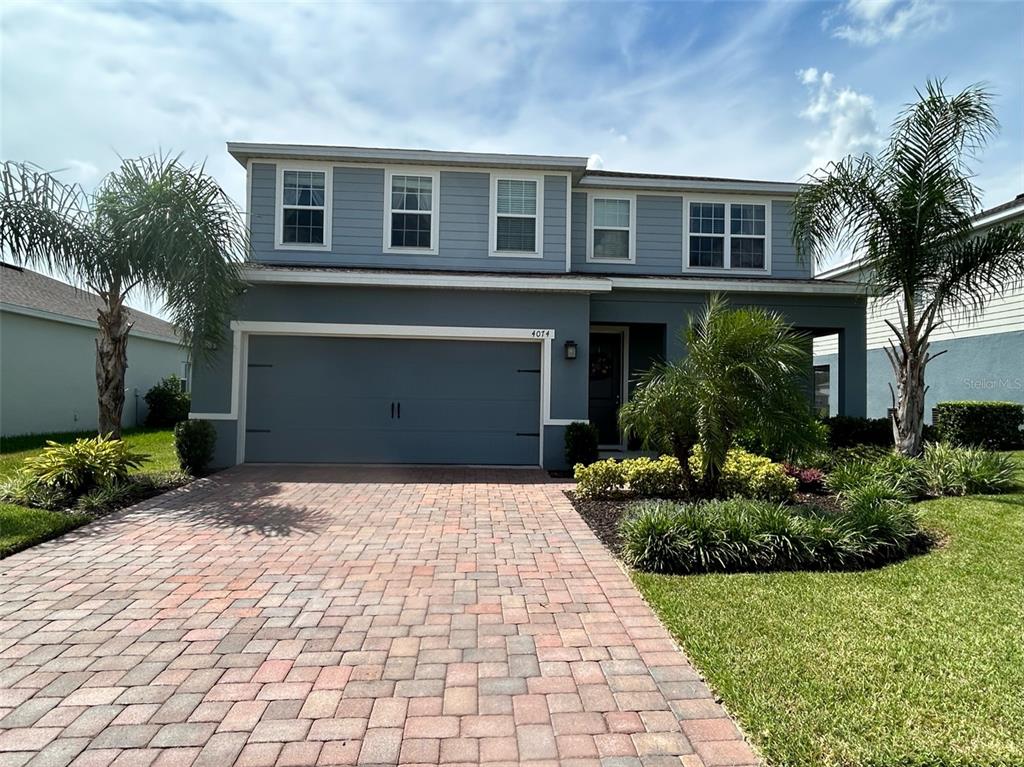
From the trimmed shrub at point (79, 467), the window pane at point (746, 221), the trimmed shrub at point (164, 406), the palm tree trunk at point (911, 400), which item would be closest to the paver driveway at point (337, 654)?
the trimmed shrub at point (79, 467)

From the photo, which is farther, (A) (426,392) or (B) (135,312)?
(B) (135,312)

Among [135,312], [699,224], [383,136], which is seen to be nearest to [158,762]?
[383,136]

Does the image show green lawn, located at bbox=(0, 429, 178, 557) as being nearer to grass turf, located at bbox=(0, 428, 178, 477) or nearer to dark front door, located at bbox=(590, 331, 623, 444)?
grass turf, located at bbox=(0, 428, 178, 477)

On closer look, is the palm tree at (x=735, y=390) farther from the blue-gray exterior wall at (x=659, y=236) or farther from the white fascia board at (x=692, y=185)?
the white fascia board at (x=692, y=185)

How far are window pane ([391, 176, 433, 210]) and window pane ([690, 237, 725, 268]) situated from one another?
578 cm

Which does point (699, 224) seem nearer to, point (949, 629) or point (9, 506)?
point (949, 629)

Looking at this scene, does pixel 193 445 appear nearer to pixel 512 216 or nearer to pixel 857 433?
pixel 512 216

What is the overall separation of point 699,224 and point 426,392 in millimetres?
7051

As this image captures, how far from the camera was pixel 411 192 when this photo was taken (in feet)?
35.8

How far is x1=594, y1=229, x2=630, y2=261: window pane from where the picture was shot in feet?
38.8

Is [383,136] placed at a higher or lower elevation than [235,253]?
higher

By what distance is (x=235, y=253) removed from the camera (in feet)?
28.1

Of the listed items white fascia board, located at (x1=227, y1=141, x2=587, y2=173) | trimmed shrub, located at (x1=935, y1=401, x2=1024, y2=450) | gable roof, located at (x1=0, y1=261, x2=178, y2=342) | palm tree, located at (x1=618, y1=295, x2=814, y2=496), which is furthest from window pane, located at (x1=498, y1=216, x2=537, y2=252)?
trimmed shrub, located at (x1=935, y1=401, x2=1024, y2=450)

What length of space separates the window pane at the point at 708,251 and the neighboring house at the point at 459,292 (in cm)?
3
